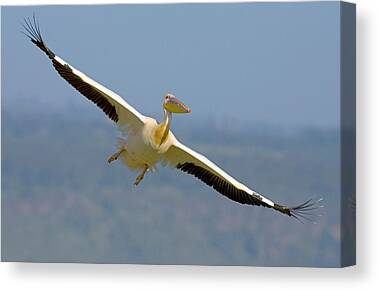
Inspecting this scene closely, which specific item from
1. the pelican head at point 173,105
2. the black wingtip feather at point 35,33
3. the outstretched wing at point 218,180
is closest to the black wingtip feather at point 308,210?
the outstretched wing at point 218,180

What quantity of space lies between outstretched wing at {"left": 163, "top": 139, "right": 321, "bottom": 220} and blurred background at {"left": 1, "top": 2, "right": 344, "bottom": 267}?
39 millimetres

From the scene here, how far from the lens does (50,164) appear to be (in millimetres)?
11375

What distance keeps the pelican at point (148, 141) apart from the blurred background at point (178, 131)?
0.04 m

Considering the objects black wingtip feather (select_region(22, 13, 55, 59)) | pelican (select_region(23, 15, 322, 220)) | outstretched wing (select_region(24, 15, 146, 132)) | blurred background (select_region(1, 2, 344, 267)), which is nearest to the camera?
blurred background (select_region(1, 2, 344, 267))

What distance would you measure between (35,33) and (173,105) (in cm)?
87

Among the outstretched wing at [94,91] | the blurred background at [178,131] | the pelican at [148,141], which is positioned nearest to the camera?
the blurred background at [178,131]

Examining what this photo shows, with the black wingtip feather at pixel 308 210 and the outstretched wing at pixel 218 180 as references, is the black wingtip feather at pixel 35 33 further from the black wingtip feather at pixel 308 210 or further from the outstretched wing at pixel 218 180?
the black wingtip feather at pixel 308 210

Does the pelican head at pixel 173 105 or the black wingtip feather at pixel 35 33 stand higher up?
the black wingtip feather at pixel 35 33

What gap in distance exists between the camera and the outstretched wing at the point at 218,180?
1098 cm

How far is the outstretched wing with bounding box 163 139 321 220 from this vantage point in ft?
36.0

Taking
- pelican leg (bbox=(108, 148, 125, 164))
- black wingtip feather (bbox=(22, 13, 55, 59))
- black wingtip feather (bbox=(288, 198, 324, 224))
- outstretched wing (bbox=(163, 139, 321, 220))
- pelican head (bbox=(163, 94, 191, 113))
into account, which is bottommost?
black wingtip feather (bbox=(288, 198, 324, 224))

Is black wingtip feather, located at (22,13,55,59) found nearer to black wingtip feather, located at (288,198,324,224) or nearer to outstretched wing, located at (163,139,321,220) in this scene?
outstretched wing, located at (163,139,321,220)

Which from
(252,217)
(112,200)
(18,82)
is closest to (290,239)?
(252,217)

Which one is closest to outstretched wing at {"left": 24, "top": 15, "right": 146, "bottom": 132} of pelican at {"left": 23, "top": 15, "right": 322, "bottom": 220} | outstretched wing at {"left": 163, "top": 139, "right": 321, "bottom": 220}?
pelican at {"left": 23, "top": 15, "right": 322, "bottom": 220}
